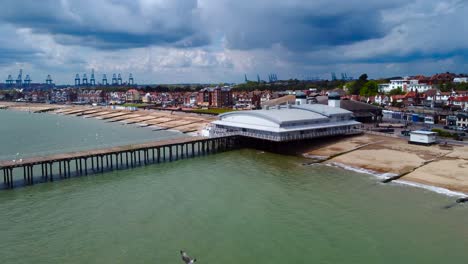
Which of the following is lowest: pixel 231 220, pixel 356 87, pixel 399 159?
pixel 231 220

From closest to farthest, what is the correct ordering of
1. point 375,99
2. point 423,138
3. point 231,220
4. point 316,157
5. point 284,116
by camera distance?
point 231,220 → point 316,157 → point 423,138 → point 284,116 → point 375,99

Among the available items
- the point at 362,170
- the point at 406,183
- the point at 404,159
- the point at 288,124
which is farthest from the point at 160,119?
the point at 406,183

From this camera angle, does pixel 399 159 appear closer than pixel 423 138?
Yes

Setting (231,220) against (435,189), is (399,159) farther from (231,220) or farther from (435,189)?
(231,220)

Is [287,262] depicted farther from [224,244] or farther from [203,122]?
[203,122]

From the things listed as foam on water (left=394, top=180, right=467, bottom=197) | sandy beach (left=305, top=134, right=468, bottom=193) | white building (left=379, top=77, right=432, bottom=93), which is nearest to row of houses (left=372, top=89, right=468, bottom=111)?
white building (left=379, top=77, right=432, bottom=93)

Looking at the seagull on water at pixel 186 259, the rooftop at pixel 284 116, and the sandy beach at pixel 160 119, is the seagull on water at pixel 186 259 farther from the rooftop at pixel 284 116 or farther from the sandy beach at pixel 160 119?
the sandy beach at pixel 160 119
